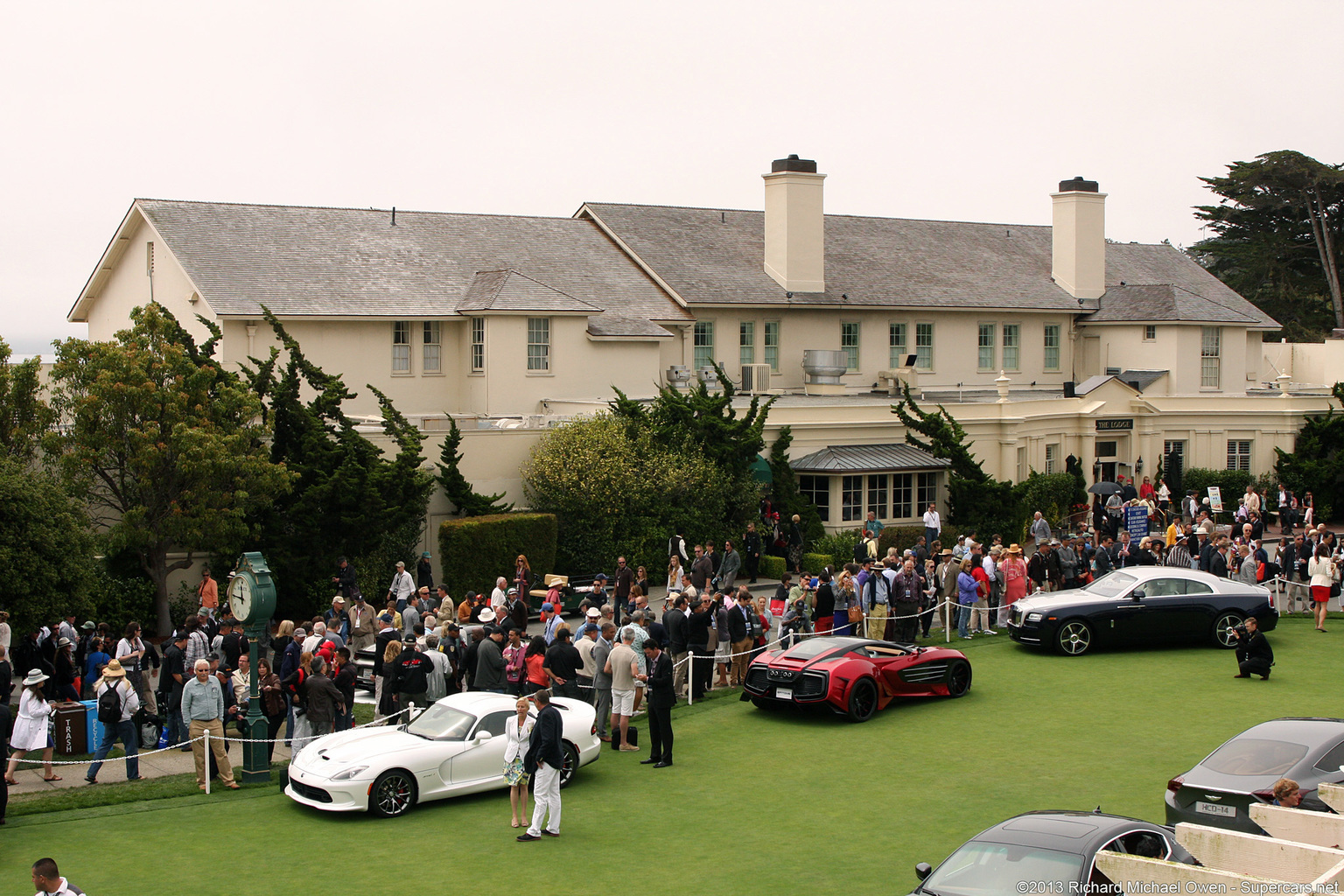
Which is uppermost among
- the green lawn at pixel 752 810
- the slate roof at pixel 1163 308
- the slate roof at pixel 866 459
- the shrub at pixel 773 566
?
the slate roof at pixel 1163 308

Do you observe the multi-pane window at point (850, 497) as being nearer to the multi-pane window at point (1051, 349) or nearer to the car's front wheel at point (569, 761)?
the multi-pane window at point (1051, 349)

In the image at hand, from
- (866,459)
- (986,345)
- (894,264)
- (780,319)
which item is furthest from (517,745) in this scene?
→ (986,345)

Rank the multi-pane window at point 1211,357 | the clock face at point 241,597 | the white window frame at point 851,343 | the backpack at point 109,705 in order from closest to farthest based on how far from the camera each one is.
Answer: the backpack at point 109,705 → the clock face at point 241,597 → the white window frame at point 851,343 → the multi-pane window at point 1211,357

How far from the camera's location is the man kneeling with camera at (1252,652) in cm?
2088

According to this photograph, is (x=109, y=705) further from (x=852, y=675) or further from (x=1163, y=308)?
(x=1163, y=308)

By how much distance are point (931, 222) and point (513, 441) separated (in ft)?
83.7

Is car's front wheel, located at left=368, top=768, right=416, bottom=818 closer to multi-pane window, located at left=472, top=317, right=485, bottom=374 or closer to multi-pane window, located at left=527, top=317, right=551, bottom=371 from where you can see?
multi-pane window, located at left=472, top=317, right=485, bottom=374

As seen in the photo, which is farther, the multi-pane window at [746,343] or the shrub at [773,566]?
the multi-pane window at [746,343]

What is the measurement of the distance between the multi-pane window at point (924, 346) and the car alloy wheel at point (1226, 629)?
2308 cm

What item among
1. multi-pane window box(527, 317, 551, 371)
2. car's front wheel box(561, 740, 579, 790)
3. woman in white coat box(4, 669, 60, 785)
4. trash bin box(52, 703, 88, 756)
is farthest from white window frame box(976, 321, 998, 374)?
woman in white coat box(4, 669, 60, 785)

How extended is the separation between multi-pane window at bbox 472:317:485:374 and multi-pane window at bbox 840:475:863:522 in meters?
10.1

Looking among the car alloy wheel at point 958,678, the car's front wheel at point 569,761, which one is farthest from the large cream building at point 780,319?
the car's front wheel at point 569,761

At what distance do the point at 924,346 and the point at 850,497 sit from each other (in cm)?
1234

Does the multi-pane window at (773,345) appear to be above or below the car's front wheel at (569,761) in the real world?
above
